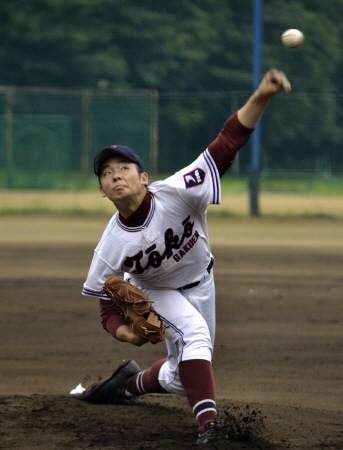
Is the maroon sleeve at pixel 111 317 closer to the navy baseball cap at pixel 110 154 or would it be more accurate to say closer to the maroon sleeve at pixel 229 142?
the navy baseball cap at pixel 110 154

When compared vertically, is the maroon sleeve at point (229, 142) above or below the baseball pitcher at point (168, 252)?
above

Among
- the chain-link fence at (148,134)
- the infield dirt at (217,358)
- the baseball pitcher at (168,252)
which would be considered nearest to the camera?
the baseball pitcher at (168,252)

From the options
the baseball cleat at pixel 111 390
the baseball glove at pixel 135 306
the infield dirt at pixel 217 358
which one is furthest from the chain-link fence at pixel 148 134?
the baseball glove at pixel 135 306

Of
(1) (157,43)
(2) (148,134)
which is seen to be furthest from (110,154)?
(1) (157,43)

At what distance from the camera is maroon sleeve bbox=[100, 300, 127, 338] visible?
351cm

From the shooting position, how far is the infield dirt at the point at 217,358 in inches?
144

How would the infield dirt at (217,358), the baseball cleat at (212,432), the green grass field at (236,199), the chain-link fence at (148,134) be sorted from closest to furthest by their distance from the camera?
1. the baseball cleat at (212,432)
2. the infield dirt at (217,358)
3. the green grass field at (236,199)
4. the chain-link fence at (148,134)

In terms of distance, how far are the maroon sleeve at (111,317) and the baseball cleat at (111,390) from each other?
781 millimetres

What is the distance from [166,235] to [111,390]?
1.26 metres

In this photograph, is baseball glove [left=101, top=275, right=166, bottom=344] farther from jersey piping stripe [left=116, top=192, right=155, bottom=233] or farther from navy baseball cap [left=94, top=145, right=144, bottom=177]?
navy baseball cap [left=94, top=145, right=144, bottom=177]

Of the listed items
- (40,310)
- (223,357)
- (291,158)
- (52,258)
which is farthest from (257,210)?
(223,357)

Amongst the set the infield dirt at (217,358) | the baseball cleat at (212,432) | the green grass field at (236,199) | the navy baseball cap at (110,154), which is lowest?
the infield dirt at (217,358)

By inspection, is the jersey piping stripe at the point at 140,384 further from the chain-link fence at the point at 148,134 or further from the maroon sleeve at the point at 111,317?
the chain-link fence at the point at 148,134

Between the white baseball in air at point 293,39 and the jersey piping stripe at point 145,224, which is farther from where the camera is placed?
the white baseball in air at point 293,39
